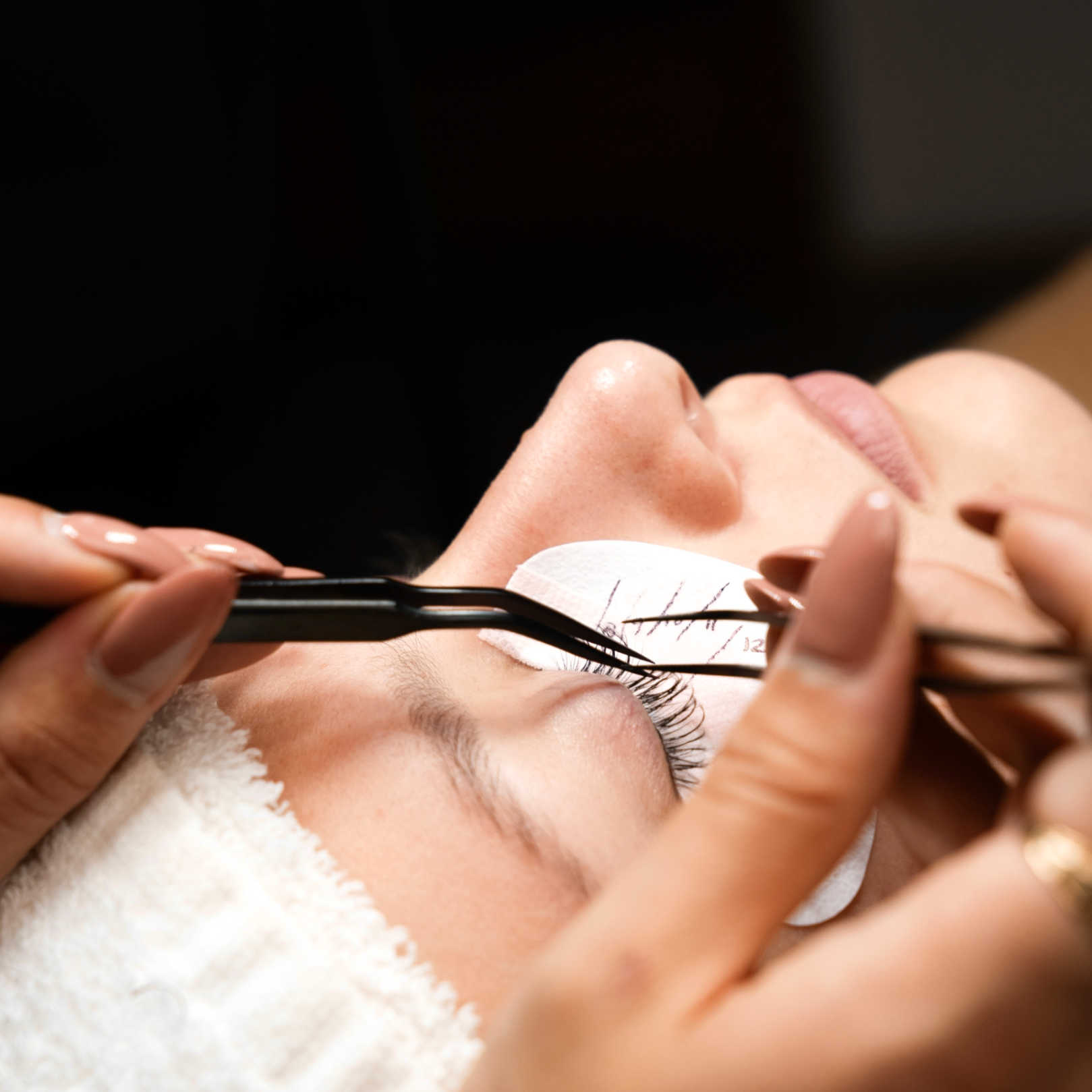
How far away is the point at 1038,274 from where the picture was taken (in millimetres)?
1328

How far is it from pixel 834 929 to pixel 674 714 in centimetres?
29

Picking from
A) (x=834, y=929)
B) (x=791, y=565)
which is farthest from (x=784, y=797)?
(x=791, y=565)

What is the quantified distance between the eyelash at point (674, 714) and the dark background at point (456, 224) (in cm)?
66

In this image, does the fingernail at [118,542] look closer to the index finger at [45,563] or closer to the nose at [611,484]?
the index finger at [45,563]

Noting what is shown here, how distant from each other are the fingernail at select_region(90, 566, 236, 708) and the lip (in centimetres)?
57

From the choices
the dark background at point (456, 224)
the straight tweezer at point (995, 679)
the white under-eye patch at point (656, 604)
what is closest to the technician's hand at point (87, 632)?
the white under-eye patch at point (656, 604)

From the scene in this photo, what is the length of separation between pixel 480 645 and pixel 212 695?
0.20 m

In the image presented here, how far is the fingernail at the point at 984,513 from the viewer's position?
0.42 metres

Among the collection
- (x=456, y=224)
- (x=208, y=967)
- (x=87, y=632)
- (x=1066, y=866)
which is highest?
(x=456, y=224)

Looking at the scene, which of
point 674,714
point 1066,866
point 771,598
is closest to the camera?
point 1066,866

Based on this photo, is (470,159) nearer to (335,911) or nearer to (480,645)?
(480,645)

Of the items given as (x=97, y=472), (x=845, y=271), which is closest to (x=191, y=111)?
(x=97, y=472)

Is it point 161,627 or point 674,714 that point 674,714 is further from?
point 161,627

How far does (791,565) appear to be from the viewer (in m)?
0.49
